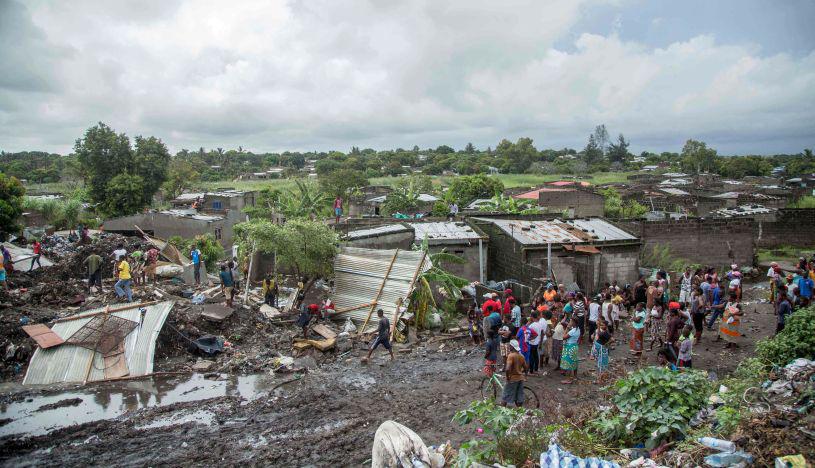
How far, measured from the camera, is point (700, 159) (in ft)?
256

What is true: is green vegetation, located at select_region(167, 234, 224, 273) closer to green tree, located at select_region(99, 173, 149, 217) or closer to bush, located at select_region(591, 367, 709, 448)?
green tree, located at select_region(99, 173, 149, 217)

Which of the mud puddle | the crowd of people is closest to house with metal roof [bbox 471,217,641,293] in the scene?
the crowd of people

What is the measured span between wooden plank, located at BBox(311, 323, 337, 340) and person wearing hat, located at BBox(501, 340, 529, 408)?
5.40m

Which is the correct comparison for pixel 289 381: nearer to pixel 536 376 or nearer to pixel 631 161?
pixel 536 376

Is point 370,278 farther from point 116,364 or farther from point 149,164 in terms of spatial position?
point 149,164

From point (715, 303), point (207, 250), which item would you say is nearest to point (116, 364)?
point (207, 250)

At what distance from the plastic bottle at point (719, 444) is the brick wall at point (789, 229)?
26.3m

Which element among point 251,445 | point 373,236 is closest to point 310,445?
point 251,445

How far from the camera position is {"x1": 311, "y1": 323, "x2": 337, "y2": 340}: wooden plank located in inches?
493

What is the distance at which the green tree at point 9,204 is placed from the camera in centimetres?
2170

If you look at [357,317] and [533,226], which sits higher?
[533,226]

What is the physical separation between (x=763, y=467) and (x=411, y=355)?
304 inches

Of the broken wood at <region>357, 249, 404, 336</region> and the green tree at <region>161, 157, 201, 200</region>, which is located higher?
the green tree at <region>161, 157, 201, 200</region>

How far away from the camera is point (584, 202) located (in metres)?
35.9
